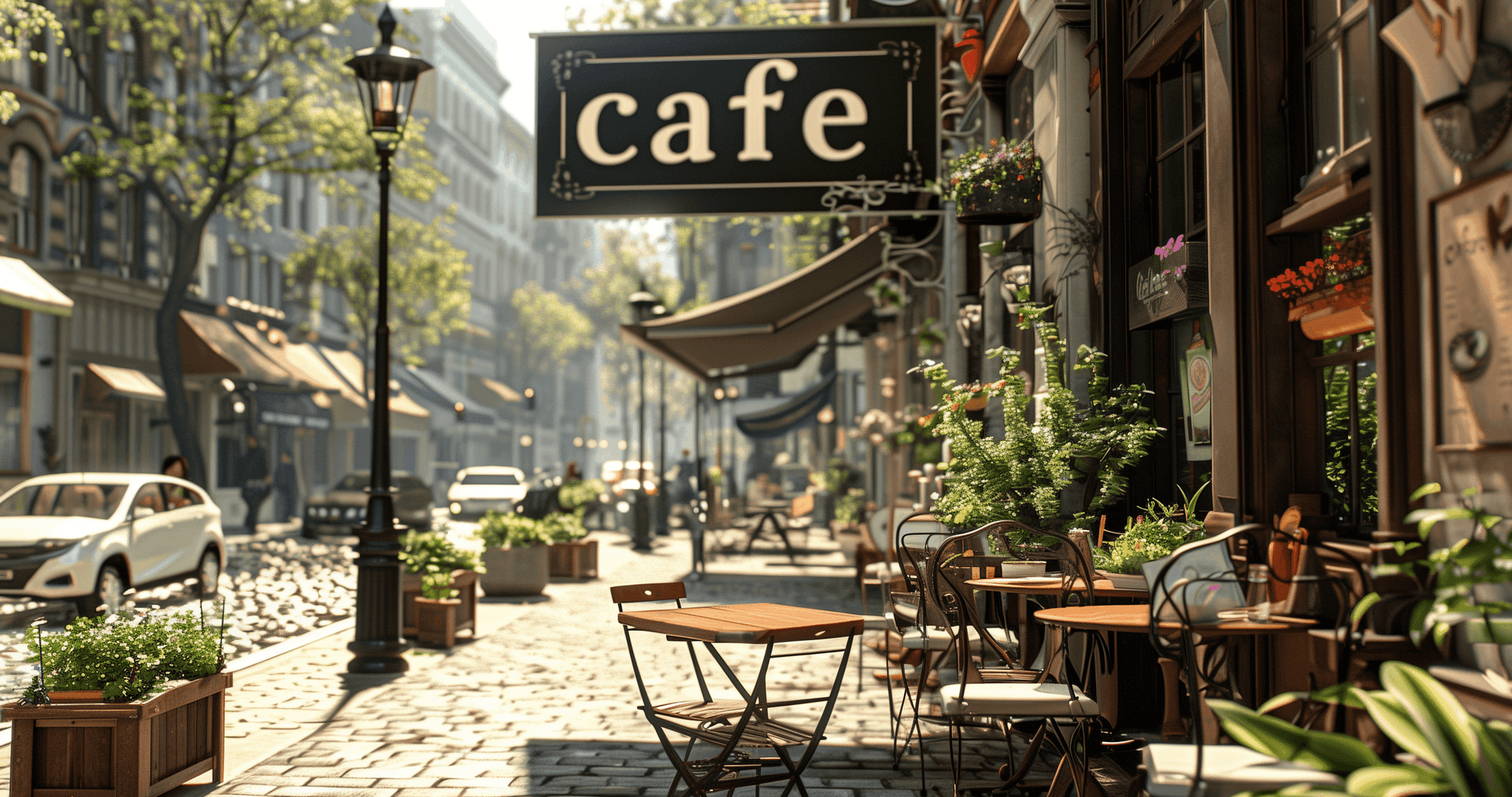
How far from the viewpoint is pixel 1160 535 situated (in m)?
6.00

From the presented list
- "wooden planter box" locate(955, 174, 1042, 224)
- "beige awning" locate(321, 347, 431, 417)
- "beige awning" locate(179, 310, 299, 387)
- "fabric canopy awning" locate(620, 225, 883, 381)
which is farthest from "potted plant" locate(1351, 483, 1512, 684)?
"beige awning" locate(321, 347, 431, 417)

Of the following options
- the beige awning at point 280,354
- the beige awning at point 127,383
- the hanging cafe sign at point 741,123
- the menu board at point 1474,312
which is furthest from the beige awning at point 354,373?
the menu board at point 1474,312

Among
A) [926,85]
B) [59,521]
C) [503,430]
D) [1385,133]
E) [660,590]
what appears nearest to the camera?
[1385,133]

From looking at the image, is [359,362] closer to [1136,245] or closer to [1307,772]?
[1136,245]

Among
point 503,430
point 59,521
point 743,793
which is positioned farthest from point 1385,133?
point 503,430

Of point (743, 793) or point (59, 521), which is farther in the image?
point (59, 521)

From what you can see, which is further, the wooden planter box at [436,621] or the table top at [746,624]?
the wooden planter box at [436,621]

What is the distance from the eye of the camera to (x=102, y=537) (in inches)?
491

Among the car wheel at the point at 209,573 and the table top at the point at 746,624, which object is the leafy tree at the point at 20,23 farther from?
the table top at the point at 746,624

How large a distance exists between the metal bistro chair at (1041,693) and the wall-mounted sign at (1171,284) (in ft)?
4.45

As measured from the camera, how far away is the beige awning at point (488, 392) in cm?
6044

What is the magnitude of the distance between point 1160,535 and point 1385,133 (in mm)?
2570

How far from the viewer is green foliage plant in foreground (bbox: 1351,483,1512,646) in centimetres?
307

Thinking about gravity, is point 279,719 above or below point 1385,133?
below
